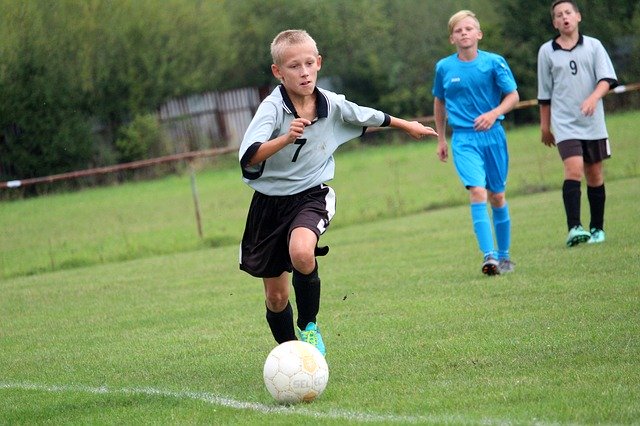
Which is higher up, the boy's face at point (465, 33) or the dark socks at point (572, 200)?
the boy's face at point (465, 33)

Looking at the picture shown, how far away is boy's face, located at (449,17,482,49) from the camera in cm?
988

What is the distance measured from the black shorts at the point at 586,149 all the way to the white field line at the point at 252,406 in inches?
234

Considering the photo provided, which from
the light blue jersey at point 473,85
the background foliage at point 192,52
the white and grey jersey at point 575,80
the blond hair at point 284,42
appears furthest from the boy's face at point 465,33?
the background foliage at point 192,52

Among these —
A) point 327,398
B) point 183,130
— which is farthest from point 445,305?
point 183,130

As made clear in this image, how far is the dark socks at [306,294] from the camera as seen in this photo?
21.8 ft

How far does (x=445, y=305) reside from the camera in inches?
337

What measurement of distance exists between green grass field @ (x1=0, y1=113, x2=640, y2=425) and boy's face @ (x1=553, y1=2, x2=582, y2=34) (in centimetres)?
211

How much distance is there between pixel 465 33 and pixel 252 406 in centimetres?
504

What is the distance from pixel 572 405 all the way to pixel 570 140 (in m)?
6.36

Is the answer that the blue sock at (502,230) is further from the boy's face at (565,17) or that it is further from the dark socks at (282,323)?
the dark socks at (282,323)

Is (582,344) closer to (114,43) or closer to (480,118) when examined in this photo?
(480,118)

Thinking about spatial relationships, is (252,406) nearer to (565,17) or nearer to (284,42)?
(284,42)

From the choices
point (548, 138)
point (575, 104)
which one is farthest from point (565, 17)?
point (548, 138)

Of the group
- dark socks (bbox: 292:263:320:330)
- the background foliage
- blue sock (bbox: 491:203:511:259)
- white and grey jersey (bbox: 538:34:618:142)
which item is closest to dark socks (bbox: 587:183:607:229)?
white and grey jersey (bbox: 538:34:618:142)
